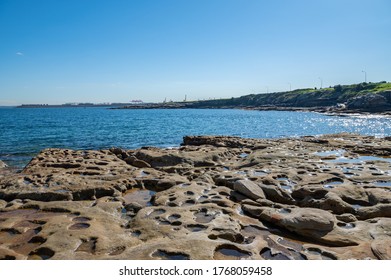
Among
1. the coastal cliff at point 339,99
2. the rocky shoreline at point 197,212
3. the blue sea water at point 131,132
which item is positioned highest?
the coastal cliff at point 339,99

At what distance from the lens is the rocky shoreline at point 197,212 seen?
24.3 feet

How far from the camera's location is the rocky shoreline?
7.41 m

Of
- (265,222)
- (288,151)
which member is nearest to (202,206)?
(265,222)

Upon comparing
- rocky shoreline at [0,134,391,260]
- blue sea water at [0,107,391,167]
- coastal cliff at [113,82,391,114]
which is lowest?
Result: blue sea water at [0,107,391,167]

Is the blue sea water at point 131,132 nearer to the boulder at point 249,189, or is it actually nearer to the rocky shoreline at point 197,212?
the rocky shoreline at point 197,212

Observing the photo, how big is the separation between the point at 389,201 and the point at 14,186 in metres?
15.0

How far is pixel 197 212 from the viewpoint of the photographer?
1004cm

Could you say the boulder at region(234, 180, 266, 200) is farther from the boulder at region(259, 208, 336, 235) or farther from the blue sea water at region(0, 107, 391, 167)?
the blue sea water at region(0, 107, 391, 167)

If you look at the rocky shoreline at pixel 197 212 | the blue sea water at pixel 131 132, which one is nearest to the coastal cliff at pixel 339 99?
the blue sea water at pixel 131 132

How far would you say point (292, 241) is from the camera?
27.2 ft

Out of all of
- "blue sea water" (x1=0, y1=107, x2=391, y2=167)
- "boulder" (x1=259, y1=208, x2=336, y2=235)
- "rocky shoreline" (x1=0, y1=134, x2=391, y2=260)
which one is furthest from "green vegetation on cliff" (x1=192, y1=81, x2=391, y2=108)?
"boulder" (x1=259, y1=208, x2=336, y2=235)
